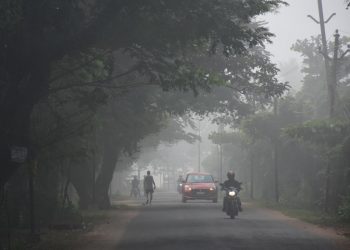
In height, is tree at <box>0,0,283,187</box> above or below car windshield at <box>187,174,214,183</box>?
above

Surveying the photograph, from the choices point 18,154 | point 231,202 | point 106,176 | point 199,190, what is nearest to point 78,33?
point 18,154

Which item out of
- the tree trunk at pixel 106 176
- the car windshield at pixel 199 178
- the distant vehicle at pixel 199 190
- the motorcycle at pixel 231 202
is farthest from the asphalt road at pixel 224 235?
the car windshield at pixel 199 178

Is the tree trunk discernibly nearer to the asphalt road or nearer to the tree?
the asphalt road

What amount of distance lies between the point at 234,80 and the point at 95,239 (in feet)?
50.6

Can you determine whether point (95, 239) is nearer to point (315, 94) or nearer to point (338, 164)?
point (338, 164)

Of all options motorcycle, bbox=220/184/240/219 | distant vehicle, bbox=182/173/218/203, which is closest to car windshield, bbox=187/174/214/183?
distant vehicle, bbox=182/173/218/203

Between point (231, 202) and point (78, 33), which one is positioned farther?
point (231, 202)

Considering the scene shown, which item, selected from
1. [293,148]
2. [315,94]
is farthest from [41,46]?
[315,94]

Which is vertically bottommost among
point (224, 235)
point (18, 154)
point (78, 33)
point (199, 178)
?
point (224, 235)

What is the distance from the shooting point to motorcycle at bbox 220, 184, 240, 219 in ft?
74.7

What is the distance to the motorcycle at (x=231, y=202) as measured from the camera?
22781mm

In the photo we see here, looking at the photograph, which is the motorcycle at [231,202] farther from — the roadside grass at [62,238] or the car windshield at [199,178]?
the car windshield at [199,178]

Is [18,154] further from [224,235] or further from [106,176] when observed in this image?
[106,176]

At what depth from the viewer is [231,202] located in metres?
23.0
